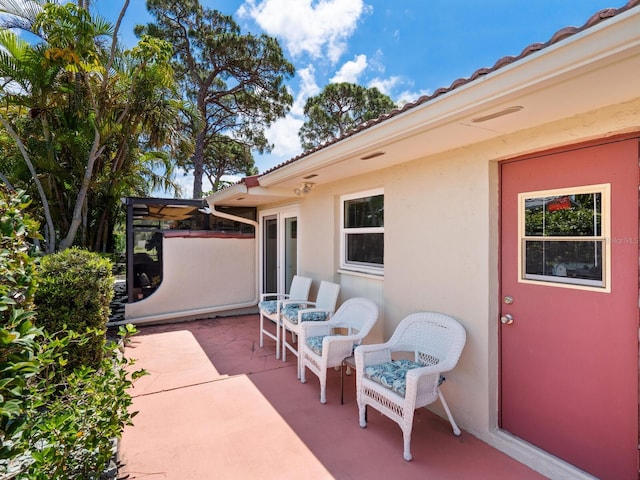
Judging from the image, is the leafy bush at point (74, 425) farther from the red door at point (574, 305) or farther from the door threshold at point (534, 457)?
the red door at point (574, 305)

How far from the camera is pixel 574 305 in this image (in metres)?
2.90

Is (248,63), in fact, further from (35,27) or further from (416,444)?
(416,444)

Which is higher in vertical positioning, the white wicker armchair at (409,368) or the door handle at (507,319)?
the door handle at (507,319)

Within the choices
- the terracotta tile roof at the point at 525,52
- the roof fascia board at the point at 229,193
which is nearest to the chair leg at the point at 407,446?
the terracotta tile roof at the point at 525,52

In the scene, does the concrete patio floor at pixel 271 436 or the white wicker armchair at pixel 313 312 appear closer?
the concrete patio floor at pixel 271 436

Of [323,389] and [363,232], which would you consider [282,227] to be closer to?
[363,232]

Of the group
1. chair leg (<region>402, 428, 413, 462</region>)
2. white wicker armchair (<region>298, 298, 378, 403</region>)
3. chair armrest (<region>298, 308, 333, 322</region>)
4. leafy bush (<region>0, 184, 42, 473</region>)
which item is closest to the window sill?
white wicker armchair (<region>298, 298, 378, 403</region>)

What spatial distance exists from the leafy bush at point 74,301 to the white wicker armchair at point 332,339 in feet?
8.25

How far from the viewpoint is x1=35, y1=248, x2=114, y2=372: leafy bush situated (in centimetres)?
392

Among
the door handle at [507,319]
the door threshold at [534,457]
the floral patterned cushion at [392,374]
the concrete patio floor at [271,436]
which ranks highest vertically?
the door handle at [507,319]

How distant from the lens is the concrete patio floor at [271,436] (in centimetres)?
301

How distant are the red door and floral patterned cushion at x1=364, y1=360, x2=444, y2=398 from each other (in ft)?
3.00

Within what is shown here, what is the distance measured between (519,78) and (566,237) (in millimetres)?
1640

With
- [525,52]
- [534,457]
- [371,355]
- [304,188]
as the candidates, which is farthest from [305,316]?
[525,52]
